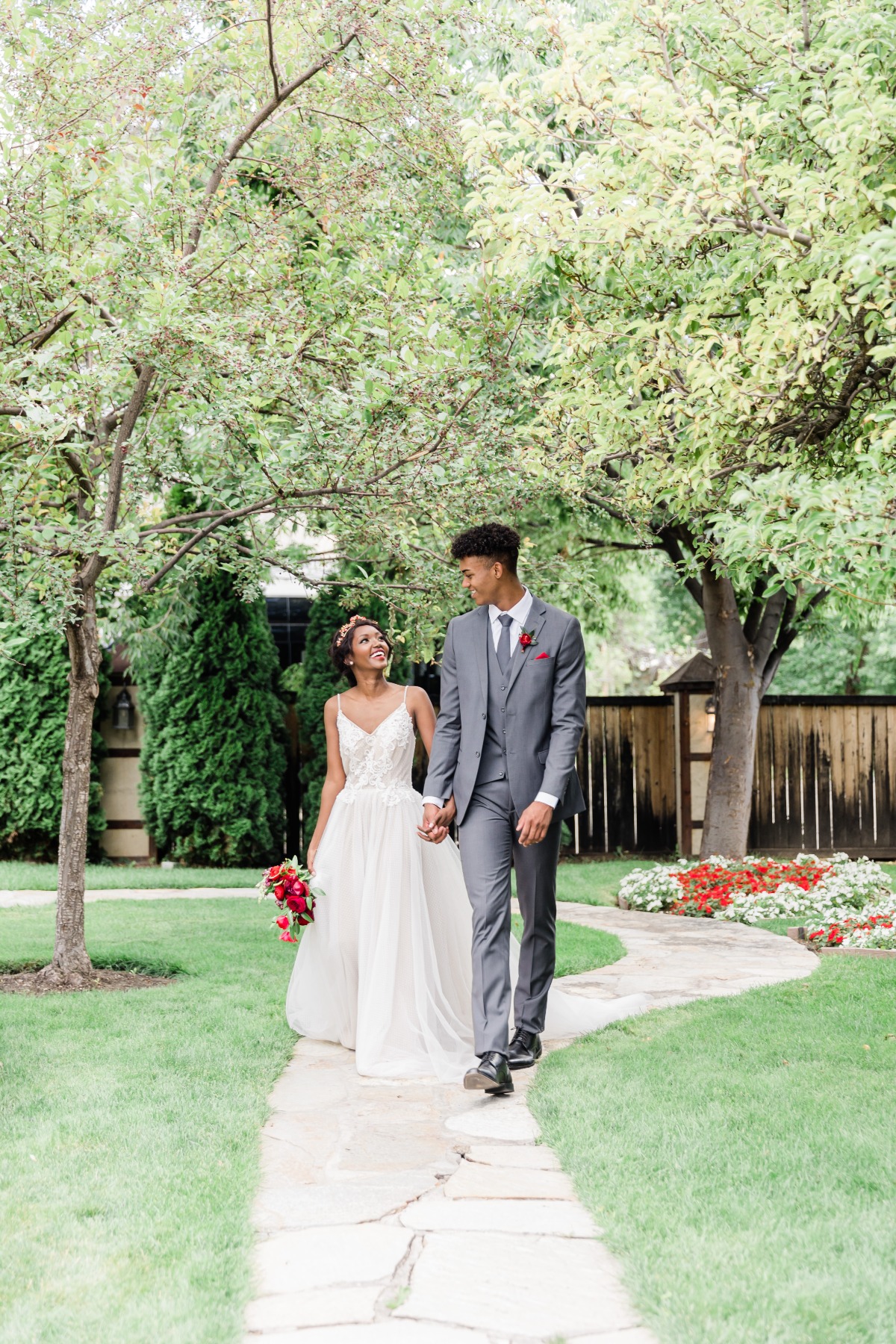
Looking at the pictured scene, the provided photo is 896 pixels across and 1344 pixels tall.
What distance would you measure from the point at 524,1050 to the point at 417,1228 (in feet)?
5.53

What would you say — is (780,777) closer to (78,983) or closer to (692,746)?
(692,746)

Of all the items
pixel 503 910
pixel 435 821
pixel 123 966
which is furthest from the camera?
pixel 123 966

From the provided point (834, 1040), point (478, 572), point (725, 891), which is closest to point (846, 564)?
point (478, 572)

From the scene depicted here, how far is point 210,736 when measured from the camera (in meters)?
12.2

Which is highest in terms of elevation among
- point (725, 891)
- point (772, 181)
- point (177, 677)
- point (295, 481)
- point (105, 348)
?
point (772, 181)

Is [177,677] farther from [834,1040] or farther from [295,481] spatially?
[834,1040]

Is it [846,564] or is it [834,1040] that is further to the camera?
[834,1040]

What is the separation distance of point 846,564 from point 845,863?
275 inches

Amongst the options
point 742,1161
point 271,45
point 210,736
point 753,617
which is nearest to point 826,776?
point 753,617

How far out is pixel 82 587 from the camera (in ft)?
21.1

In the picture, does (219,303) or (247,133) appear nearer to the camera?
(219,303)

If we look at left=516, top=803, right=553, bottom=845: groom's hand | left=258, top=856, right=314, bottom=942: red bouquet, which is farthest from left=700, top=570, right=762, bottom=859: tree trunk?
left=516, top=803, right=553, bottom=845: groom's hand

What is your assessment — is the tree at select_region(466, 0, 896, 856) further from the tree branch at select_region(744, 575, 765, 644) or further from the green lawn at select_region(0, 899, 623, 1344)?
the tree branch at select_region(744, 575, 765, 644)

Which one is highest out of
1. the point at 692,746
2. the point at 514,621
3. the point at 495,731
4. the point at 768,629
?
the point at 768,629
